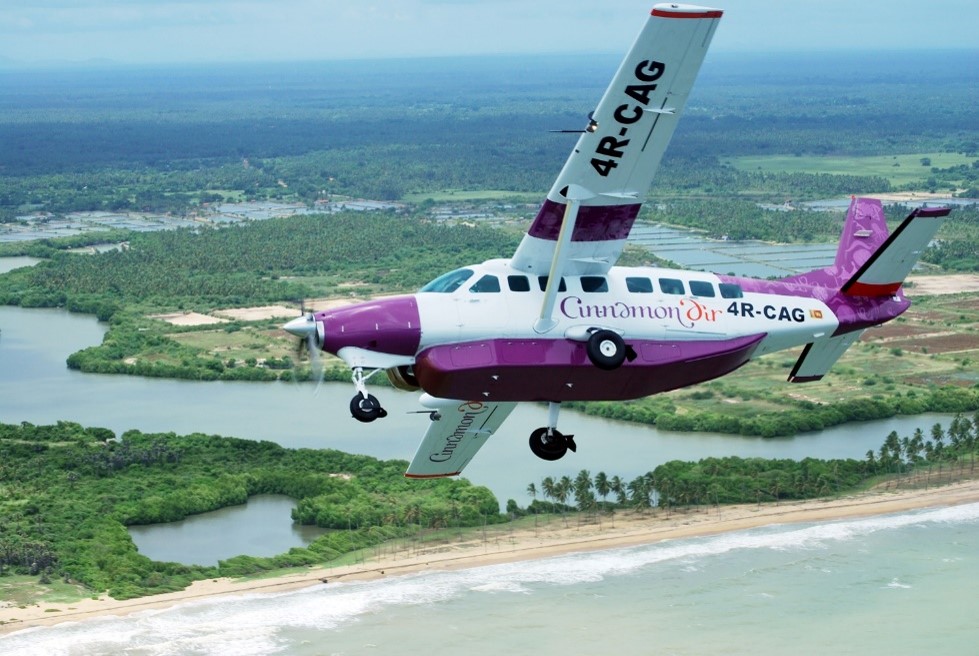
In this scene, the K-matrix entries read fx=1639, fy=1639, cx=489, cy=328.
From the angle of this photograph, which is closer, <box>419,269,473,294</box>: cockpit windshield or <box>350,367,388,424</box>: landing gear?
<box>350,367,388,424</box>: landing gear

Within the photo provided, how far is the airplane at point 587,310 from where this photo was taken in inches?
923

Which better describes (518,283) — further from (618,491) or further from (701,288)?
(618,491)

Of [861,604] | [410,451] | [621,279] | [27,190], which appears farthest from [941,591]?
[27,190]

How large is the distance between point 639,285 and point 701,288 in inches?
43.8

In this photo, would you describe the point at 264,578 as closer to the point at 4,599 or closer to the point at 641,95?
the point at 4,599

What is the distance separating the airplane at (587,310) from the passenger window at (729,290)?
23mm

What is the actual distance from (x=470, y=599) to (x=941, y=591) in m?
16.4

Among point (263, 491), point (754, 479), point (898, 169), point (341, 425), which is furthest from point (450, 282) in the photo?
point (898, 169)

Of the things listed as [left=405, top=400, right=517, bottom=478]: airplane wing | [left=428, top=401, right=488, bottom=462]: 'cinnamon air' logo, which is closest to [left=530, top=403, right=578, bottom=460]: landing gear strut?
[left=405, top=400, right=517, bottom=478]: airplane wing

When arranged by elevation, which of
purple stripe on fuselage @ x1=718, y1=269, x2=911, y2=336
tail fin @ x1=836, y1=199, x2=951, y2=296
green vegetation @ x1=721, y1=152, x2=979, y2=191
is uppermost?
green vegetation @ x1=721, y1=152, x2=979, y2=191

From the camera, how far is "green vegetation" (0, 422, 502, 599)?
2133 inches

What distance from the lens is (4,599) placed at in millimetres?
51094

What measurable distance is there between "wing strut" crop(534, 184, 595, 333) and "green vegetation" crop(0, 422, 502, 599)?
31.5 meters

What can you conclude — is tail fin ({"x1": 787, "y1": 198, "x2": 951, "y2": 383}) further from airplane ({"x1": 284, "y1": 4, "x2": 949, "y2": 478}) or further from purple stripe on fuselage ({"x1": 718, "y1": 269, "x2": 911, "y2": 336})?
airplane ({"x1": 284, "y1": 4, "x2": 949, "y2": 478})
